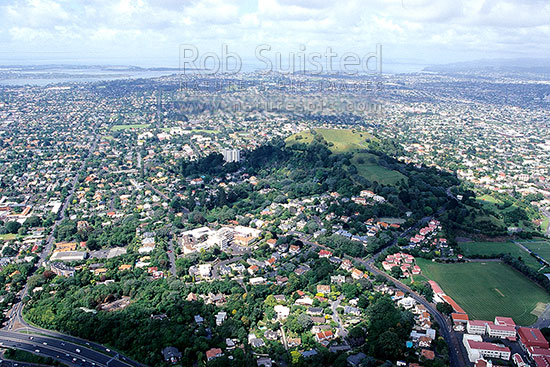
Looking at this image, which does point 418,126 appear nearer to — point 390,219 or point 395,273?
point 390,219

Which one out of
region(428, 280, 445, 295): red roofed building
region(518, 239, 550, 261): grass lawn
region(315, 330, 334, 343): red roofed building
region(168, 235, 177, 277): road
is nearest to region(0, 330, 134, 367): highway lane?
region(168, 235, 177, 277): road

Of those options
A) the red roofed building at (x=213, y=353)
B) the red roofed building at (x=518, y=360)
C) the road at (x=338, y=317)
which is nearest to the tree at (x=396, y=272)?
the road at (x=338, y=317)

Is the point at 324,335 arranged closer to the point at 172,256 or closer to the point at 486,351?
the point at 486,351

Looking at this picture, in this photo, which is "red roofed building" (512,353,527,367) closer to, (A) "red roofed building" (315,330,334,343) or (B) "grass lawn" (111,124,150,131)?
(A) "red roofed building" (315,330,334,343)

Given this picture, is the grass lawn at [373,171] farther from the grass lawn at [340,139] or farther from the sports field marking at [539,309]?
the sports field marking at [539,309]

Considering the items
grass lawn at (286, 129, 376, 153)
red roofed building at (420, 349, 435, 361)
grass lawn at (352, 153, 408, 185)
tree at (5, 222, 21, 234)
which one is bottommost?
red roofed building at (420, 349, 435, 361)

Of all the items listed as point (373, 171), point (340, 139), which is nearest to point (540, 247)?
point (373, 171)
